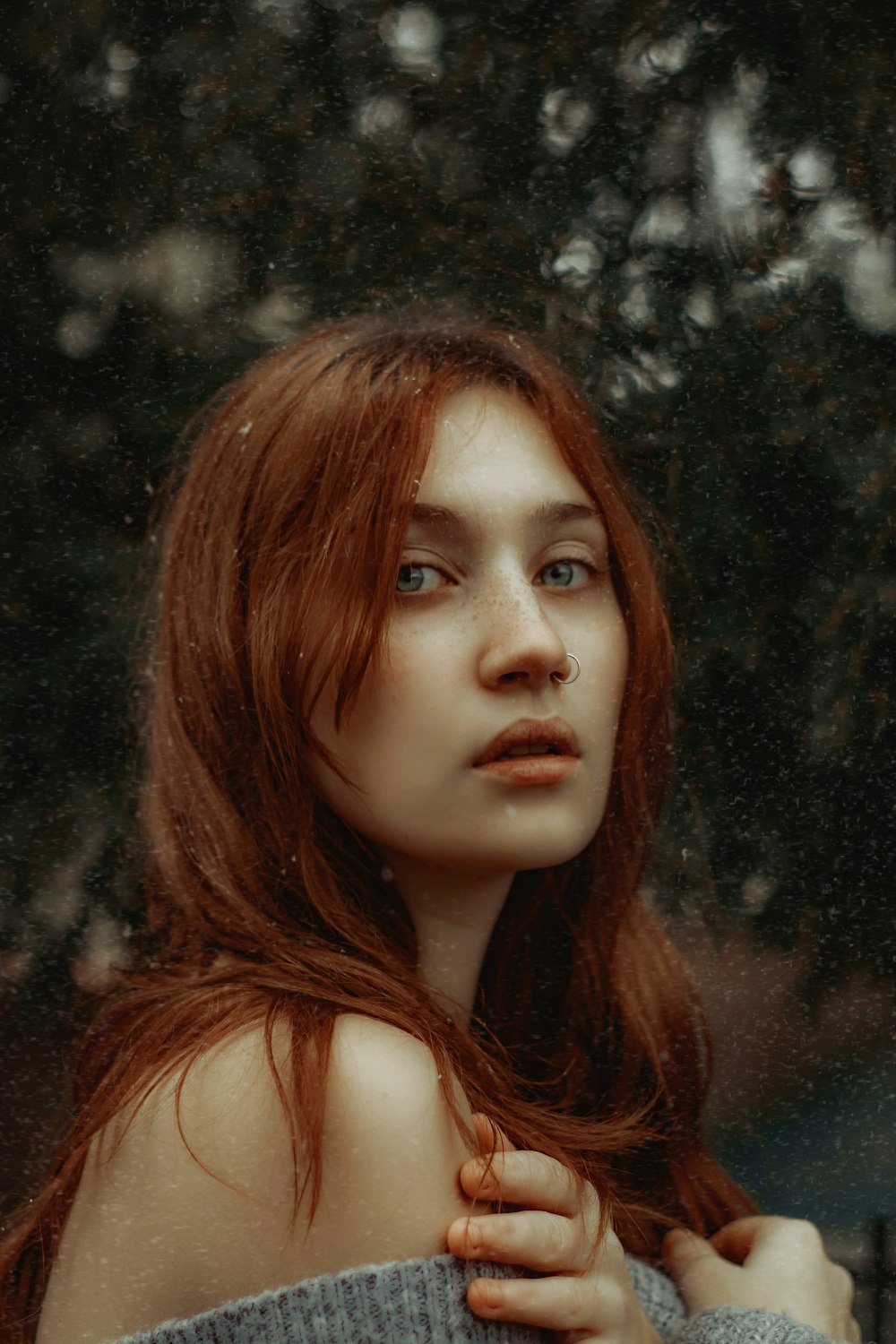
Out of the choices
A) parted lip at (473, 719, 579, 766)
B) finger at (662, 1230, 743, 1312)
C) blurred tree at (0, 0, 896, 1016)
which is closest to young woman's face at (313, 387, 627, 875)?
parted lip at (473, 719, 579, 766)

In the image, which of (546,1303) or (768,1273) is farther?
(768,1273)

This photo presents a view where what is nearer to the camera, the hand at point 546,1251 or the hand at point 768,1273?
the hand at point 546,1251

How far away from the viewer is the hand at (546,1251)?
54 cm

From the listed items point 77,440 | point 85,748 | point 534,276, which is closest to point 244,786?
point 85,748

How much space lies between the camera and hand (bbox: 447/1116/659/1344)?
54 centimetres

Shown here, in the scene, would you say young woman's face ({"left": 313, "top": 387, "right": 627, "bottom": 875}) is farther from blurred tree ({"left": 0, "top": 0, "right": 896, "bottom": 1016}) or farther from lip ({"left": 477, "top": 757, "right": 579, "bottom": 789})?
blurred tree ({"left": 0, "top": 0, "right": 896, "bottom": 1016})

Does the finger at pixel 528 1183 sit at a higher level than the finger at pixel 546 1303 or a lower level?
higher

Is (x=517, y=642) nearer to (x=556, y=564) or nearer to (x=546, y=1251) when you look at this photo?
(x=556, y=564)

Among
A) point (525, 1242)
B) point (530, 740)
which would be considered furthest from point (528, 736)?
point (525, 1242)

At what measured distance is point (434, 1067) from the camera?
1.85 ft

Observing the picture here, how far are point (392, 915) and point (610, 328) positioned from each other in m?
0.33

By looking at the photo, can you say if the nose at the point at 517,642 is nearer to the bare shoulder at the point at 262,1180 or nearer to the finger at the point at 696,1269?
the bare shoulder at the point at 262,1180

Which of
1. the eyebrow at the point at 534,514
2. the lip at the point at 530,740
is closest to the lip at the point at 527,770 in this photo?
the lip at the point at 530,740

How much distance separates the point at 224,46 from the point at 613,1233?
24.7 inches
